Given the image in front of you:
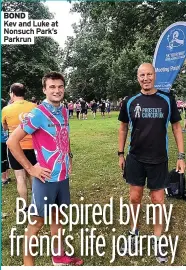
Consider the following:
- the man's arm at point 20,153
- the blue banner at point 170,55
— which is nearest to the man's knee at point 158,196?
the man's arm at point 20,153

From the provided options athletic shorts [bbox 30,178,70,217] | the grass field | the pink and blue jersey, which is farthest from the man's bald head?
the grass field

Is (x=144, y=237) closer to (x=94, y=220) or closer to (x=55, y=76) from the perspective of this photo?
(x=94, y=220)

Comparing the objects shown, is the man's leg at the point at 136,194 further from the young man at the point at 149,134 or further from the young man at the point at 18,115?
the young man at the point at 18,115

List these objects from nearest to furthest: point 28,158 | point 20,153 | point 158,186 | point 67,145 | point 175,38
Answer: point 20,153
point 67,145
point 158,186
point 28,158
point 175,38

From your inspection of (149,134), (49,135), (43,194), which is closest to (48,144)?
(49,135)

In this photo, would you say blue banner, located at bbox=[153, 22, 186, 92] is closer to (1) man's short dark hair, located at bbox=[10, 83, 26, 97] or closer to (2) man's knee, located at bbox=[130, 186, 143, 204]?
(1) man's short dark hair, located at bbox=[10, 83, 26, 97]

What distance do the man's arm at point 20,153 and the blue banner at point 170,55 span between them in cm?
323

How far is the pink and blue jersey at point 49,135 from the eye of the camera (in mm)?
2920

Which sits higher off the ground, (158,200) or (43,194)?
(43,194)

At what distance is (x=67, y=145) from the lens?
315cm

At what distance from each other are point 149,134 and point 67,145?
2.52ft

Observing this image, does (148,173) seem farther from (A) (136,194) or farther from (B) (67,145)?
(B) (67,145)

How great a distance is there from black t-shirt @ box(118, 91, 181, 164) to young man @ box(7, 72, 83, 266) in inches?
26.6
